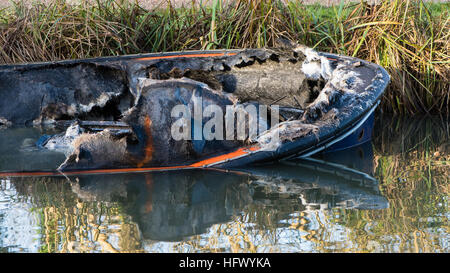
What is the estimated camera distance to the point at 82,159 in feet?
11.1

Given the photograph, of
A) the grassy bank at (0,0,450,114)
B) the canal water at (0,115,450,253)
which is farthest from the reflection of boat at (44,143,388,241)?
the grassy bank at (0,0,450,114)

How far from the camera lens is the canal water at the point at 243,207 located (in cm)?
239

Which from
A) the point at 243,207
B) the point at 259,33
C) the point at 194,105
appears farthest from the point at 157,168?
the point at 259,33

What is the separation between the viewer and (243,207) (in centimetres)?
285

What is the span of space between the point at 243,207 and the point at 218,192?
28 cm

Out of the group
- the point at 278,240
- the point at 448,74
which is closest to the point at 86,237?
the point at 278,240

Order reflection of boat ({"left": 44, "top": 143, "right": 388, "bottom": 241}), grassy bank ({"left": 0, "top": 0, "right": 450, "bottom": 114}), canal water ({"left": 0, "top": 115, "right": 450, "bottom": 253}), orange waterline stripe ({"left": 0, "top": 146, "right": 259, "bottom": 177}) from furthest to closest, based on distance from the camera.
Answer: grassy bank ({"left": 0, "top": 0, "right": 450, "bottom": 114}) → orange waterline stripe ({"left": 0, "top": 146, "right": 259, "bottom": 177}) → reflection of boat ({"left": 44, "top": 143, "right": 388, "bottom": 241}) → canal water ({"left": 0, "top": 115, "right": 450, "bottom": 253})

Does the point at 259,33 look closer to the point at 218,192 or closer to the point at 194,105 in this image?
the point at 194,105

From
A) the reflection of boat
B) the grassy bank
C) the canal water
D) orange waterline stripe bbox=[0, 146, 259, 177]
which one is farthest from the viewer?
the grassy bank

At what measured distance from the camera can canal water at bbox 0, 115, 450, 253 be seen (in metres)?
2.39

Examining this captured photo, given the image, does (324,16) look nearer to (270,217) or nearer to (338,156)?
(338,156)

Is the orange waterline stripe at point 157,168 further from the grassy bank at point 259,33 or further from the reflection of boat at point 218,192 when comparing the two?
the grassy bank at point 259,33

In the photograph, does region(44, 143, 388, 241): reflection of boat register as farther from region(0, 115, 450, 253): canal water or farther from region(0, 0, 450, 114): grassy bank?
region(0, 0, 450, 114): grassy bank

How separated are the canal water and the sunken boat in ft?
0.41
